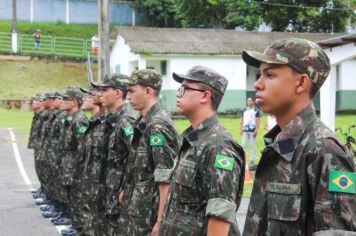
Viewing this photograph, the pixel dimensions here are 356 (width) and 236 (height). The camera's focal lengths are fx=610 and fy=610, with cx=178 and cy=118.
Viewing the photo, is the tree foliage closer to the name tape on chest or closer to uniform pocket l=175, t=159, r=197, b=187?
uniform pocket l=175, t=159, r=197, b=187

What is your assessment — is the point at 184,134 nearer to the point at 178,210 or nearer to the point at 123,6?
the point at 178,210

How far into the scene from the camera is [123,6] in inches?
1801

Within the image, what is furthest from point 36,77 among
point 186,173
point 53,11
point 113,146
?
point 186,173

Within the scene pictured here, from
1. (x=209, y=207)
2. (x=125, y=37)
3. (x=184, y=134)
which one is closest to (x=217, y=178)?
(x=209, y=207)

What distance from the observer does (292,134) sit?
253 centimetres

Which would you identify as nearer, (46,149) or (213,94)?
(213,94)

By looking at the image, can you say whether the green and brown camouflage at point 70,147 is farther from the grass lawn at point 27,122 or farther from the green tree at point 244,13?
the green tree at point 244,13

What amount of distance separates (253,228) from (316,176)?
0.36m

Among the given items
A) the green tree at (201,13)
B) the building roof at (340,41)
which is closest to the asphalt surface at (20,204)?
the building roof at (340,41)

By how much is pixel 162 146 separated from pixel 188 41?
25.4 meters

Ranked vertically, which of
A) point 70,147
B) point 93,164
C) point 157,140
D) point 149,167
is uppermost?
point 157,140

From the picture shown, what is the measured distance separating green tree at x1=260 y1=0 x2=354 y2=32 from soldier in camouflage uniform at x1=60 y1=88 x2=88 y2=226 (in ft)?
92.7

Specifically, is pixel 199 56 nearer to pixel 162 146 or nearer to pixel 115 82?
pixel 115 82

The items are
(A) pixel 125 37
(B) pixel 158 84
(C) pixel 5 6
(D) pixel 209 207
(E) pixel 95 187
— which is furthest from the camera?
(C) pixel 5 6
